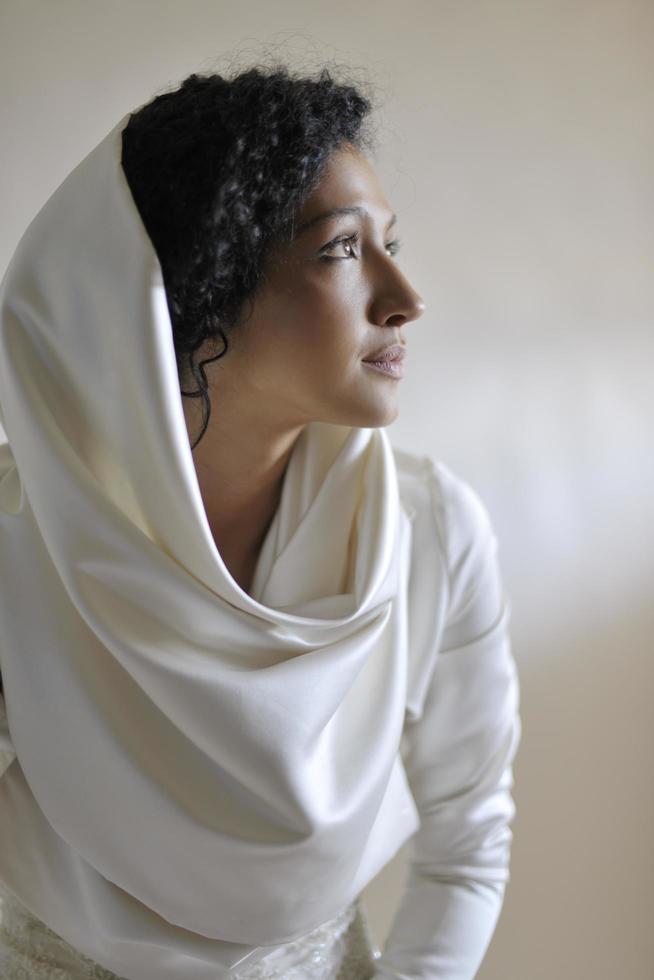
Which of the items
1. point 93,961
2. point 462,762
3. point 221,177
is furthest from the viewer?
point 462,762

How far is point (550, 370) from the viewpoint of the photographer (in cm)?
161

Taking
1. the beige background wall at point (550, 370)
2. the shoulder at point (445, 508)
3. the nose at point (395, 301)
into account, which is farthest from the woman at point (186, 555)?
the beige background wall at point (550, 370)

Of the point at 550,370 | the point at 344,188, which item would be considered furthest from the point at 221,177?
the point at 550,370

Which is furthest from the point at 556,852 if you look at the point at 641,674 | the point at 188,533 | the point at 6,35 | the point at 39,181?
the point at 6,35

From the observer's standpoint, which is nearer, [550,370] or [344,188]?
[344,188]

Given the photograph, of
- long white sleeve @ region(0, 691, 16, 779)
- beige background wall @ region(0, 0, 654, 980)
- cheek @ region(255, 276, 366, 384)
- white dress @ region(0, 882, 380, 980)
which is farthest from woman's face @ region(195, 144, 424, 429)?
beige background wall @ region(0, 0, 654, 980)

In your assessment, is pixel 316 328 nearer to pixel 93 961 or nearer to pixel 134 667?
pixel 134 667

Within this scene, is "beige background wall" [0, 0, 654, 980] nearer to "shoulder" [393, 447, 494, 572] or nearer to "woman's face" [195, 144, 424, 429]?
"shoulder" [393, 447, 494, 572]

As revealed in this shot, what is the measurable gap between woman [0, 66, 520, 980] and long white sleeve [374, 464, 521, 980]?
0.12 metres

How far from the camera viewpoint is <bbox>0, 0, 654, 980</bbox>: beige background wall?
5.09ft

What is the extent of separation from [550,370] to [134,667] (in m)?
0.99

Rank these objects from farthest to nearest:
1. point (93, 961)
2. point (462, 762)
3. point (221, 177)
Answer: point (462, 762) < point (93, 961) < point (221, 177)

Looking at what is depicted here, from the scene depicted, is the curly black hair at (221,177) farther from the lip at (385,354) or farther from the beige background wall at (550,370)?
the beige background wall at (550,370)

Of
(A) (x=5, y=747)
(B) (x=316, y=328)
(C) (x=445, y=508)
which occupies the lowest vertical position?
(A) (x=5, y=747)
